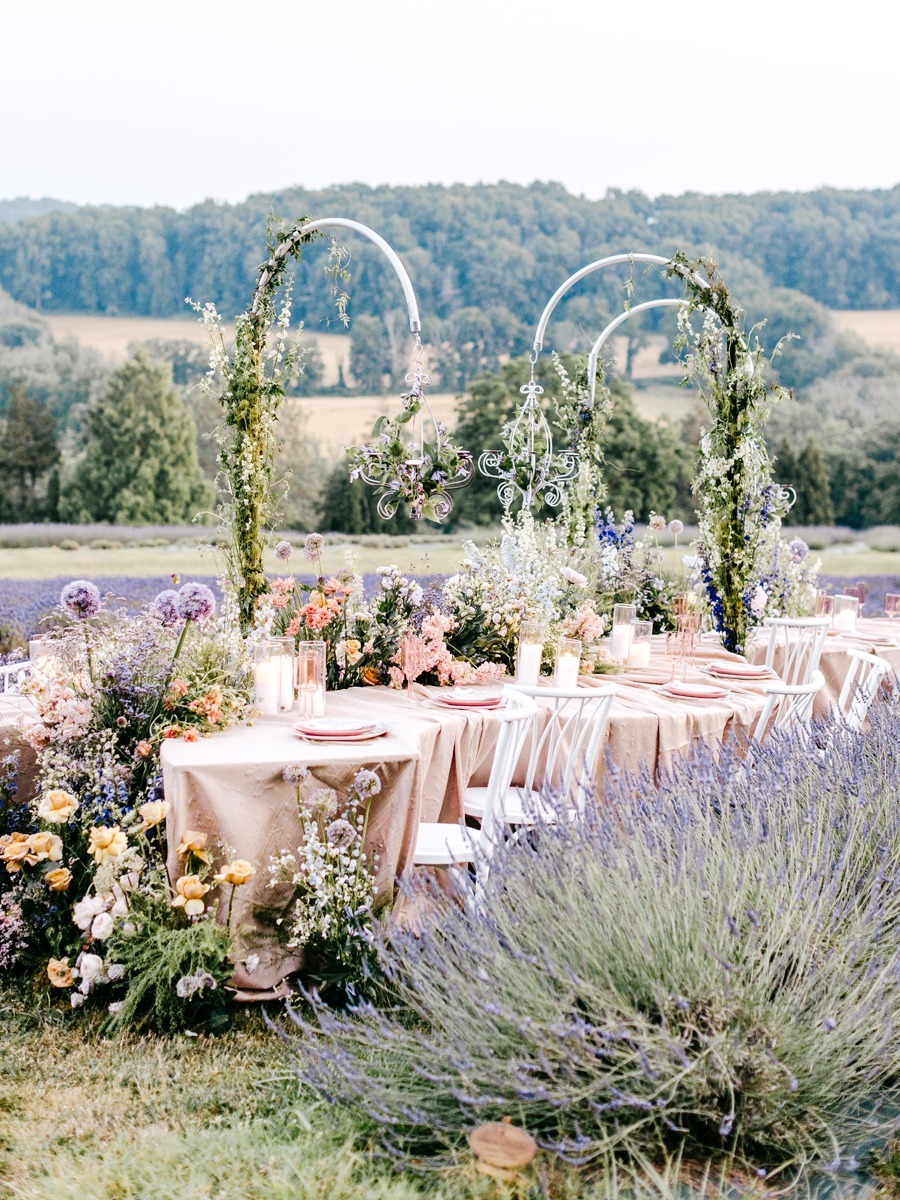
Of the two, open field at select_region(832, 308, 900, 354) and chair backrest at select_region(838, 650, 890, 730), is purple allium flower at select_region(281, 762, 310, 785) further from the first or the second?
open field at select_region(832, 308, 900, 354)

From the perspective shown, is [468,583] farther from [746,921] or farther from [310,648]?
[746,921]

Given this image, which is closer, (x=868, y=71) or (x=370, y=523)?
(x=868, y=71)

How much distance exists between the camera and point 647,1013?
1.95 metres

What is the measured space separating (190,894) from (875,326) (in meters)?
19.0

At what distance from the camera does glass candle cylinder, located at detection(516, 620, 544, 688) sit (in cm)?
414

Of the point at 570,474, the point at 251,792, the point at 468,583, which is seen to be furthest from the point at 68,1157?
the point at 570,474

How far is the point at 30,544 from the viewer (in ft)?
44.8

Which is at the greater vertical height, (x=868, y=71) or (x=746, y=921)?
(x=868, y=71)

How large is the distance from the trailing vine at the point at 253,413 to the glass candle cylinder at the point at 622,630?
1502 millimetres

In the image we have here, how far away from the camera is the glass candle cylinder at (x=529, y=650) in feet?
13.6

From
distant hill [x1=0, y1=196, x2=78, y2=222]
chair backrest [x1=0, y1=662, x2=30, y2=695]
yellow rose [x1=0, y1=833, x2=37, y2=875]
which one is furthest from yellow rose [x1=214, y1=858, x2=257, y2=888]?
distant hill [x1=0, y1=196, x2=78, y2=222]

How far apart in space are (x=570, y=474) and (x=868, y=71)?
1068cm

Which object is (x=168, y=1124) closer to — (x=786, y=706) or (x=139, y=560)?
(x=786, y=706)

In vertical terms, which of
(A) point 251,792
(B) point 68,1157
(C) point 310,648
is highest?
(C) point 310,648
